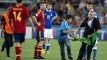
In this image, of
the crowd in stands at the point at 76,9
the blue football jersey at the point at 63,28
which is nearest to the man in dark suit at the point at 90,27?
the blue football jersey at the point at 63,28

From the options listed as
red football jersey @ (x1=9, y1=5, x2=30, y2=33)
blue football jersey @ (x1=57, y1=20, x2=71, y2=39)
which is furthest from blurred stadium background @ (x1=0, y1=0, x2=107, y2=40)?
red football jersey @ (x1=9, y1=5, x2=30, y2=33)

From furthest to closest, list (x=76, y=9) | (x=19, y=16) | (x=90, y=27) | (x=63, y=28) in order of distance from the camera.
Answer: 1. (x=76, y=9)
2. (x=63, y=28)
3. (x=19, y=16)
4. (x=90, y=27)

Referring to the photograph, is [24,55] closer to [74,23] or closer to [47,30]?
[47,30]

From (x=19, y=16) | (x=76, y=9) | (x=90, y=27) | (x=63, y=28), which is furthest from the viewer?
(x=76, y=9)

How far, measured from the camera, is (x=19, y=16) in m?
17.7

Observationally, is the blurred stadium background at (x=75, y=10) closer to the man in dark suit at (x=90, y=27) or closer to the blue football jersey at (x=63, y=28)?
the blue football jersey at (x=63, y=28)

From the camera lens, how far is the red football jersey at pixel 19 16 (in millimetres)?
17625

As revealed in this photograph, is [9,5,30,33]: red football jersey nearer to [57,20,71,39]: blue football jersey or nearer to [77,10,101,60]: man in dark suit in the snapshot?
[57,20,71,39]: blue football jersey

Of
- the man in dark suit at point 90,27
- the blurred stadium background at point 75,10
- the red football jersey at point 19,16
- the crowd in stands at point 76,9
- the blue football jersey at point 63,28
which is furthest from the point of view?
the crowd in stands at point 76,9

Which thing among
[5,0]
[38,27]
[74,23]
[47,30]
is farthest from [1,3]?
[38,27]

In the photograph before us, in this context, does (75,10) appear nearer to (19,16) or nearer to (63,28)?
(63,28)

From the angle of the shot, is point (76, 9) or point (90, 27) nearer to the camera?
point (90, 27)

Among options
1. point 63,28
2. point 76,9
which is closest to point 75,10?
point 76,9

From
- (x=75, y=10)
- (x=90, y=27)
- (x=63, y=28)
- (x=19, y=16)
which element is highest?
(x=19, y=16)
